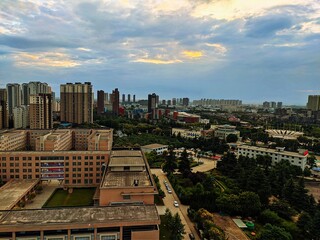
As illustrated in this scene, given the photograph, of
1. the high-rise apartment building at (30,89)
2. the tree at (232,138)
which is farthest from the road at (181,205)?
the high-rise apartment building at (30,89)

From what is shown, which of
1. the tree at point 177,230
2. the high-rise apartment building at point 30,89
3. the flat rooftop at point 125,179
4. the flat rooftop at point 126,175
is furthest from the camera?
the high-rise apartment building at point 30,89

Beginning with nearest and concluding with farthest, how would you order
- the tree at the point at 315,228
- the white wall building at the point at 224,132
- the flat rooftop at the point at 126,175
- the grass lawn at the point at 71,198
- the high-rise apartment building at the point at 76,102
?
the tree at the point at 315,228 < the flat rooftop at the point at 126,175 < the grass lawn at the point at 71,198 < the white wall building at the point at 224,132 < the high-rise apartment building at the point at 76,102

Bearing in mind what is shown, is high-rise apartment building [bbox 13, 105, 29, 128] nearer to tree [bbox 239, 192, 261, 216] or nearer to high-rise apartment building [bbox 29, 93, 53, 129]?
high-rise apartment building [bbox 29, 93, 53, 129]

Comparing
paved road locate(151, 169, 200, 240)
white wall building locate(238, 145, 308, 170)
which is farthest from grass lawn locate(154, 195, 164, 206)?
white wall building locate(238, 145, 308, 170)

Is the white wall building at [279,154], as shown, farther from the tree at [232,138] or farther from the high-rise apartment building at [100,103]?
the high-rise apartment building at [100,103]

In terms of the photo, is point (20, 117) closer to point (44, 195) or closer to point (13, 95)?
point (13, 95)

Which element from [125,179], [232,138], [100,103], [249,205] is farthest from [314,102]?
[125,179]
